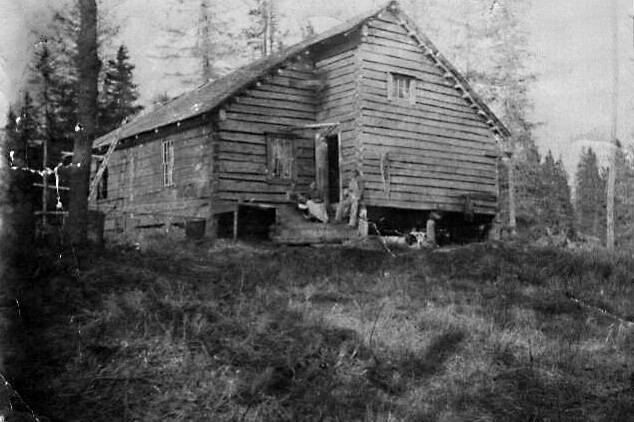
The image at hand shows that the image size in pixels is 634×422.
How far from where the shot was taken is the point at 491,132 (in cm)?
2341

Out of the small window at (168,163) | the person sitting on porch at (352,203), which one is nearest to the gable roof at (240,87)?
the small window at (168,163)

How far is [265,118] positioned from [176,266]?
10.4 metres

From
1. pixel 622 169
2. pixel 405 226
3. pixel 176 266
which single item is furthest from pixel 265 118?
pixel 622 169

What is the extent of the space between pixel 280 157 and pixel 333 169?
2.41 metres

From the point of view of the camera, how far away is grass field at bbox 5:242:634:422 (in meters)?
5.55

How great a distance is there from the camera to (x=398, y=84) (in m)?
20.8

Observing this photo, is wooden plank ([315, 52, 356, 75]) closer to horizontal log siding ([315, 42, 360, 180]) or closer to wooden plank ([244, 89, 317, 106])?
horizontal log siding ([315, 42, 360, 180])

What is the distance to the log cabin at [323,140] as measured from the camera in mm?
18969

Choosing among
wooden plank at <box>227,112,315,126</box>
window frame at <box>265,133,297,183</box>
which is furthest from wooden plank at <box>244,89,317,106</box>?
window frame at <box>265,133,297,183</box>

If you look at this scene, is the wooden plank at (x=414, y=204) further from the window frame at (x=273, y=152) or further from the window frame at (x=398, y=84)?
the window frame at (x=398, y=84)

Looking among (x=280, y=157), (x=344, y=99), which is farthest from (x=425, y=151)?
(x=280, y=157)

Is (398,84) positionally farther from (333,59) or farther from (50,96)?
(50,96)

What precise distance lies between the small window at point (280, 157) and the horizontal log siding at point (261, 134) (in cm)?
20

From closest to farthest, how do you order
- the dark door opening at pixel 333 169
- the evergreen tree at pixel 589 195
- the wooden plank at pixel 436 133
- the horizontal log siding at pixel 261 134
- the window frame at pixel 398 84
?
the horizontal log siding at pixel 261 134
the wooden plank at pixel 436 133
the window frame at pixel 398 84
the dark door opening at pixel 333 169
the evergreen tree at pixel 589 195
